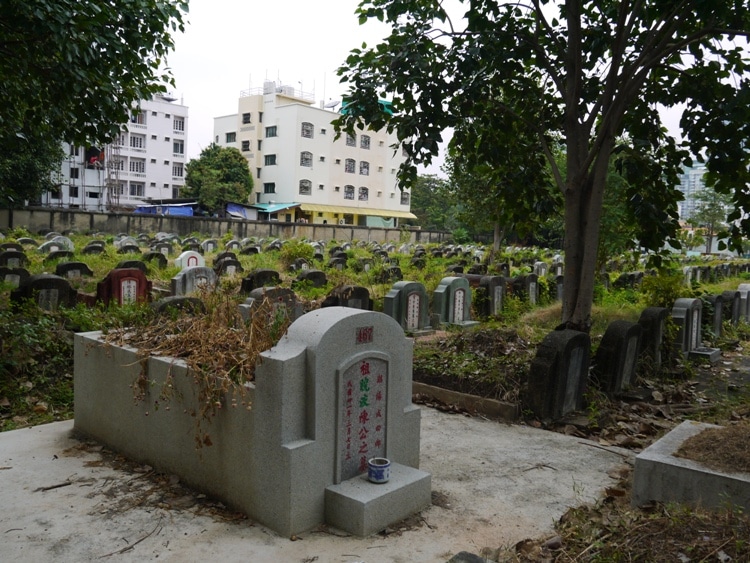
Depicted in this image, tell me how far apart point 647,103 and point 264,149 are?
4675 cm

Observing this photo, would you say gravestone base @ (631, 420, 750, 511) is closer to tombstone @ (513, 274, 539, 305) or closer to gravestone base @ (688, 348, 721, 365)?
gravestone base @ (688, 348, 721, 365)

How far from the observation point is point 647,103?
9086 mm

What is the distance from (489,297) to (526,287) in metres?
1.76

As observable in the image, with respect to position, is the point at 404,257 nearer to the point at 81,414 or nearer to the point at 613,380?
the point at 613,380

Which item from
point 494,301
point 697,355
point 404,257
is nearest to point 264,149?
point 404,257

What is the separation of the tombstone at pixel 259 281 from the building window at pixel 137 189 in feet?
145

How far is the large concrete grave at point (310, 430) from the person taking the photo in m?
4.12

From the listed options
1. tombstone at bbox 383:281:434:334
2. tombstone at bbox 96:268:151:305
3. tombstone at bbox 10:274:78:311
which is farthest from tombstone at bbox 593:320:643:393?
tombstone at bbox 10:274:78:311

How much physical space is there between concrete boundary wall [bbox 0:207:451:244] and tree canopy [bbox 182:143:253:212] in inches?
314

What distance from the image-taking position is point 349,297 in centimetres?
1134

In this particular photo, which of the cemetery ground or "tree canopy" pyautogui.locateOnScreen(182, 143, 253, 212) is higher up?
"tree canopy" pyautogui.locateOnScreen(182, 143, 253, 212)

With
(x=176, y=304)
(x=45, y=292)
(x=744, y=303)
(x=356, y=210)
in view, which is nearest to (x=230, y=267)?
(x=45, y=292)

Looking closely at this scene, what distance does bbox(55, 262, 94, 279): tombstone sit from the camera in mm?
13594

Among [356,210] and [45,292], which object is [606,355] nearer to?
[45,292]
